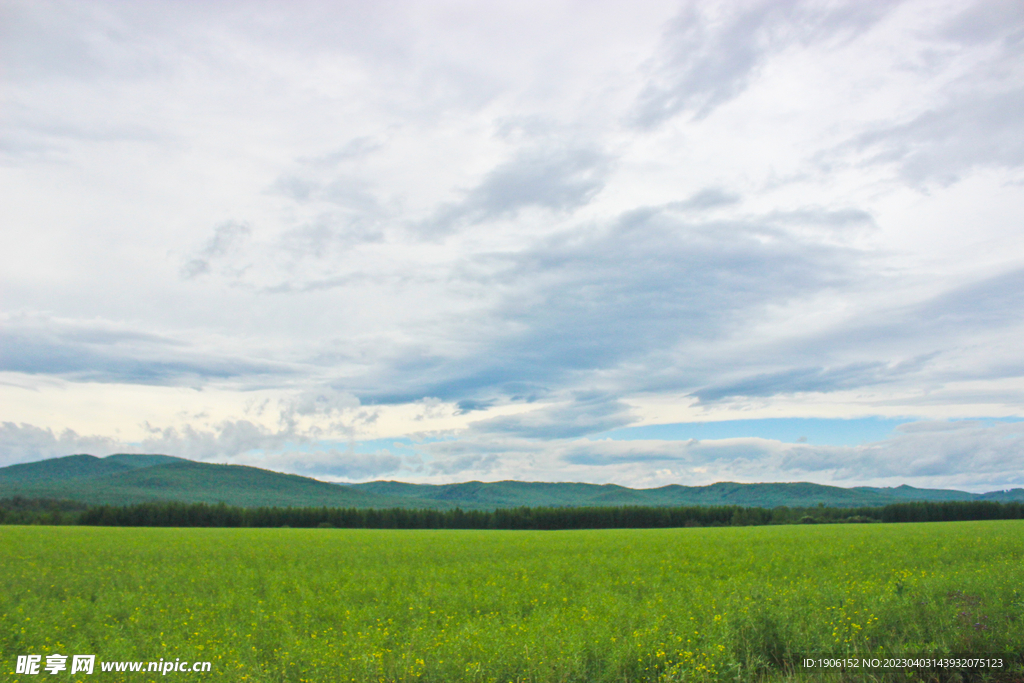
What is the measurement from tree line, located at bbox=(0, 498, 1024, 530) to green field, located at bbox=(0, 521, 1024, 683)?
98.0 m

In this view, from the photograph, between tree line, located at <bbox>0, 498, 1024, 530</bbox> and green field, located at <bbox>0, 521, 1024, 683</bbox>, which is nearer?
green field, located at <bbox>0, 521, 1024, 683</bbox>

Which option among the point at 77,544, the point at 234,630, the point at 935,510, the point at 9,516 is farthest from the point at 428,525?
the point at 234,630

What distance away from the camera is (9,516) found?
109562 mm

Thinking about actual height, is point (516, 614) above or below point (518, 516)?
above

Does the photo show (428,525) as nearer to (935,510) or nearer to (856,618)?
(935,510)

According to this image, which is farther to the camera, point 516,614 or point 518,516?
point 518,516

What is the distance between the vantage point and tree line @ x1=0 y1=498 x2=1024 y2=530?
117312 mm

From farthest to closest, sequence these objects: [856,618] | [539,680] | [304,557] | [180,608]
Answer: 1. [304,557]
2. [180,608]
3. [856,618]
4. [539,680]

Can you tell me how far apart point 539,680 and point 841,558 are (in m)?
23.4

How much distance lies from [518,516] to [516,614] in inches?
4508

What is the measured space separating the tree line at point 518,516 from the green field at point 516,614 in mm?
98038

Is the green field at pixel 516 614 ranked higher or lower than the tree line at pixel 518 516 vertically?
higher

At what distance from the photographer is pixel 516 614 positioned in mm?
17578

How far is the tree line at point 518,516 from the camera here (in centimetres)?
11731
